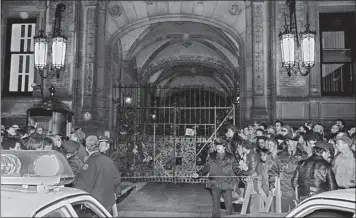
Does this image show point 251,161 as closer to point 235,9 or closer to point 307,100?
point 307,100

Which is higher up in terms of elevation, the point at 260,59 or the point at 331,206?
the point at 260,59

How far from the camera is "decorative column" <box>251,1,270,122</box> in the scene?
1365 cm

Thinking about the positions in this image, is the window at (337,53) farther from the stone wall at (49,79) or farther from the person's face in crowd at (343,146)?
the stone wall at (49,79)

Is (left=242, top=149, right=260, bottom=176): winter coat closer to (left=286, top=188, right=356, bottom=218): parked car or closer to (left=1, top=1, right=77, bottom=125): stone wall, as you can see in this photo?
(left=286, top=188, right=356, bottom=218): parked car

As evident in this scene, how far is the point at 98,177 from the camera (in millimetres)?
5824

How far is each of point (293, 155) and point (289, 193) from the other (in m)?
0.67

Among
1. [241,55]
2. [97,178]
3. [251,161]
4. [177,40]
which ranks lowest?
[97,178]

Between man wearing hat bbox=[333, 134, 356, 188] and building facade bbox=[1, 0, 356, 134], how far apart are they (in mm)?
7442

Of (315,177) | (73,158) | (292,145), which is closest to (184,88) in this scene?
(292,145)

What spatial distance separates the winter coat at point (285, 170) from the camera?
701 cm

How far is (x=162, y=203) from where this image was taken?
10594mm

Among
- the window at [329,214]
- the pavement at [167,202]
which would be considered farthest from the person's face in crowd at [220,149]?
the window at [329,214]

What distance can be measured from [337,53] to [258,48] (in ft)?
8.34

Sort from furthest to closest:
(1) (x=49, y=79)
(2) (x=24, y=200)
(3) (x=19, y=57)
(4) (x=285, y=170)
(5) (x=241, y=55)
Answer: (5) (x=241, y=55), (3) (x=19, y=57), (1) (x=49, y=79), (4) (x=285, y=170), (2) (x=24, y=200)
